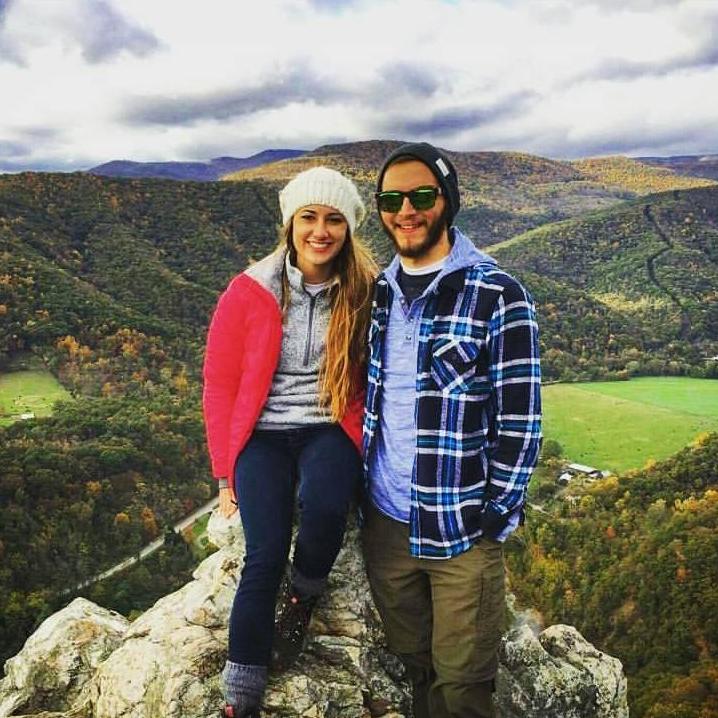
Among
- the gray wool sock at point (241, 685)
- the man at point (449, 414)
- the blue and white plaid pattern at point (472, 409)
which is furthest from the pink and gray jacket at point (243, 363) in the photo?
the gray wool sock at point (241, 685)

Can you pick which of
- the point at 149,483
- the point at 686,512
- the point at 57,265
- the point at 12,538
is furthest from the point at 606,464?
the point at 57,265

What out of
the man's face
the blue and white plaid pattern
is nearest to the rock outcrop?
the blue and white plaid pattern

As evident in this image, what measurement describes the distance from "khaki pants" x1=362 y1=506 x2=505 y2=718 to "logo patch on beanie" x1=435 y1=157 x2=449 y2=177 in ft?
6.47

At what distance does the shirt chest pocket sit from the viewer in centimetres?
326

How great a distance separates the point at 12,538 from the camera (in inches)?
1574

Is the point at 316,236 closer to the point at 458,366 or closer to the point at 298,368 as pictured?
the point at 298,368

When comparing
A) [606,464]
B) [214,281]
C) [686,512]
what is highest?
[214,281]

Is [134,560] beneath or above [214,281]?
beneath

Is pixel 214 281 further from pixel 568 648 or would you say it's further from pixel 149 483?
pixel 568 648

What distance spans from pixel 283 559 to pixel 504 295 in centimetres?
184

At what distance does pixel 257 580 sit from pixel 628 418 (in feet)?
253

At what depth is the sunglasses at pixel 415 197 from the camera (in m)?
3.42

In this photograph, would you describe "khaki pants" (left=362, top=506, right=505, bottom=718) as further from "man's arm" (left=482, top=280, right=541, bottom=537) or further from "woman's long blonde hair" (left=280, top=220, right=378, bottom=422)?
"woman's long blonde hair" (left=280, top=220, right=378, bottom=422)

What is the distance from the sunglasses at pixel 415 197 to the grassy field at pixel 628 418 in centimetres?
6300
